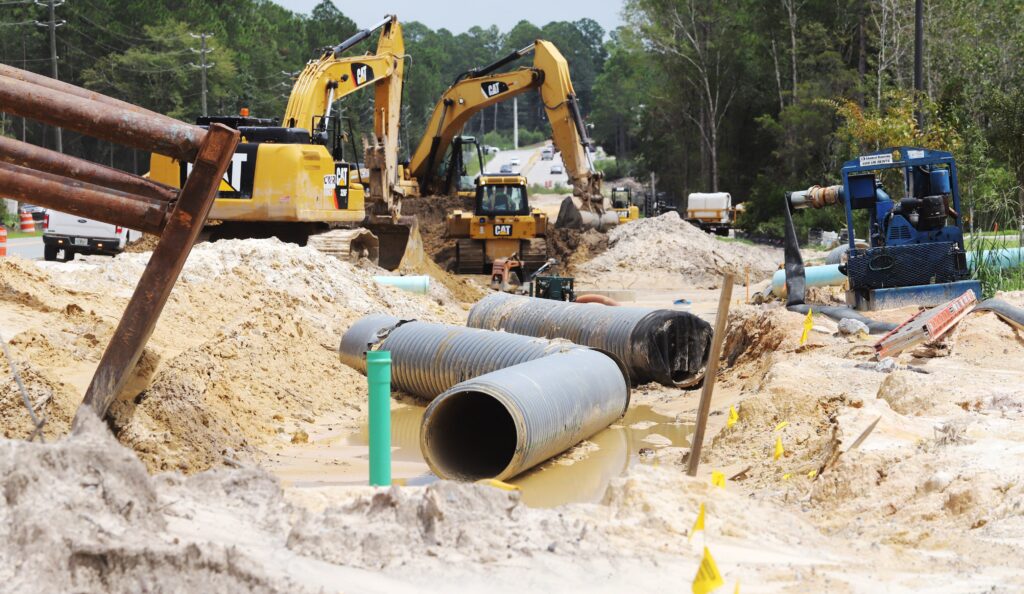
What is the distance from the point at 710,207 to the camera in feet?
160

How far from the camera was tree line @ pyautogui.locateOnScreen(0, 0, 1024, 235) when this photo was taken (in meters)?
25.7

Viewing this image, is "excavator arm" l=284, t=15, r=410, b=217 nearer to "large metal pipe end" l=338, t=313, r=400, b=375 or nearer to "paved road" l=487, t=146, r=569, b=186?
"large metal pipe end" l=338, t=313, r=400, b=375

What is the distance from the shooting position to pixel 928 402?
8.30m

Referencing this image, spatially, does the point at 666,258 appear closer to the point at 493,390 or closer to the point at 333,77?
the point at 333,77

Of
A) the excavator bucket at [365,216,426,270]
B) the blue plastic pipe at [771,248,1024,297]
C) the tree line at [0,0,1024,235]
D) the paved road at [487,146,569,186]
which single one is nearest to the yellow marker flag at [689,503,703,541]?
the blue plastic pipe at [771,248,1024,297]

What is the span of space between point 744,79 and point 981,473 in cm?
5110

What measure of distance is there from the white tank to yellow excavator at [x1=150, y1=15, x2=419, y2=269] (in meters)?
28.4

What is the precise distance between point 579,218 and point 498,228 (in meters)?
3.85

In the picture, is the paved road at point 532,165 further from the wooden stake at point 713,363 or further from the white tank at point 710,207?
the wooden stake at point 713,363

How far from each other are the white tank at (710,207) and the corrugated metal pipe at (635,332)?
36.1 m

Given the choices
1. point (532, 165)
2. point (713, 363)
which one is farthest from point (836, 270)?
point (532, 165)

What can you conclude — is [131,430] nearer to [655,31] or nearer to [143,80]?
[655,31]

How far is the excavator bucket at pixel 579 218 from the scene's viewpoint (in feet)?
93.0

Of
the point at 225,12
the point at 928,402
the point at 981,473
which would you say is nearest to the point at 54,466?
the point at 981,473
